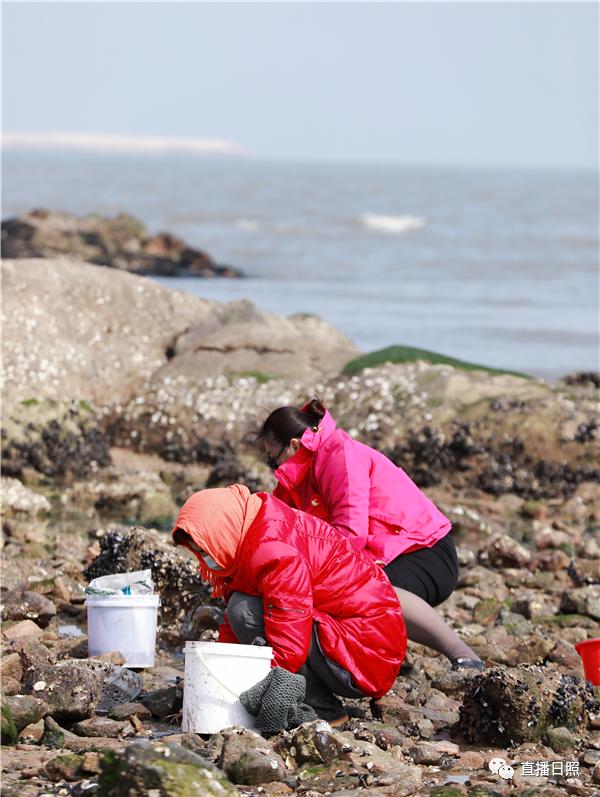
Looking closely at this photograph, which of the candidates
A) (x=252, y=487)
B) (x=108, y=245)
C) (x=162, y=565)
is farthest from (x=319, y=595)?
(x=108, y=245)

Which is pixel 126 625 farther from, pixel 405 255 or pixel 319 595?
pixel 405 255

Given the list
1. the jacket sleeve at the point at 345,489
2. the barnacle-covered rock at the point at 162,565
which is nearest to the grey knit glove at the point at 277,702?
the jacket sleeve at the point at 345,489

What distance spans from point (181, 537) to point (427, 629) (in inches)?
59.3

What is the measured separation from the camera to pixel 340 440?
231 inches

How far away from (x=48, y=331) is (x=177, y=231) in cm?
3130

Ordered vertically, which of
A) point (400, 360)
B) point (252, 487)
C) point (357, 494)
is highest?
point (357, 494)

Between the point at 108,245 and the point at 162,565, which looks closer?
the point at 162,565

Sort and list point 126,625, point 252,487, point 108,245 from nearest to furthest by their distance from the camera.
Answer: point 126,625, point 252,487, point 108,245

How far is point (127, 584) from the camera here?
6141mm

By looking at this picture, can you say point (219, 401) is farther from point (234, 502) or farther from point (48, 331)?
point (234, 502)

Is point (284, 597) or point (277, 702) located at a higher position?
point (284, 597)

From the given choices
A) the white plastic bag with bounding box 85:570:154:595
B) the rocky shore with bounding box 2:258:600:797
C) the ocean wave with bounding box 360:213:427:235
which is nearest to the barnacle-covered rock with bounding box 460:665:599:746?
the rocky shore with bounding box 2:258:600:797

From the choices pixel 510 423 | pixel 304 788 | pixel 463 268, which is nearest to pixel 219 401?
pixel 510 423

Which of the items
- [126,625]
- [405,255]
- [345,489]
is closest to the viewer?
[345,489]
